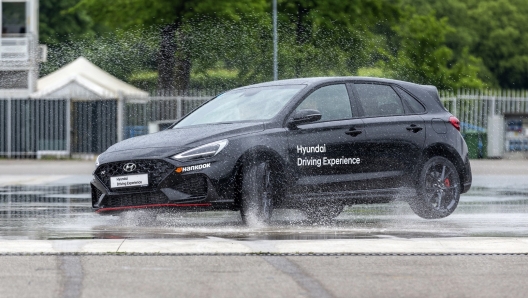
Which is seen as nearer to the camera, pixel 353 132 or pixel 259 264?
pixel 259 264

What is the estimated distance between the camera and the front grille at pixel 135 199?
1121cm

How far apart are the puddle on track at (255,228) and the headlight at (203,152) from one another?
2.23 ft

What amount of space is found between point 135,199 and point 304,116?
1828 mm

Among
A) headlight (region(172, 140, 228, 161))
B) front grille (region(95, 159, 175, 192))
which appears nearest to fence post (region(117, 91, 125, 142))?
front grille (region(95, 159, 175, 192))

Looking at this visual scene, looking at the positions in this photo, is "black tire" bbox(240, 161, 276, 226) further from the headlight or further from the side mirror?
the side mirror

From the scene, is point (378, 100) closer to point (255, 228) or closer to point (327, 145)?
point (327, 145)

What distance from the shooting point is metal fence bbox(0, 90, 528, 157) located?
35.0 m

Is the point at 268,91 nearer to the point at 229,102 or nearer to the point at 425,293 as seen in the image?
the point at 229,102

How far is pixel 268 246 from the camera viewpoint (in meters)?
9.23

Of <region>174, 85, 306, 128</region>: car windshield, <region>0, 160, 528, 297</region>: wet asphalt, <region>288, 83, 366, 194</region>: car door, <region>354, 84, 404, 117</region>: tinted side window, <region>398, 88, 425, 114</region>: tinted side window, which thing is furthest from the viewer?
<region>398, 88, 425, 114</region>: tinted side window

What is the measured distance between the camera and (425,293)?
7117mm

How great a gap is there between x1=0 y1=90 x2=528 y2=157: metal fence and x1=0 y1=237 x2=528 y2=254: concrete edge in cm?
2552

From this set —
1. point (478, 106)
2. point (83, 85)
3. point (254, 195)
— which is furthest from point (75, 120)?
point (254, 195)

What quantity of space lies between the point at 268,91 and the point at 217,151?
57.8 inches
